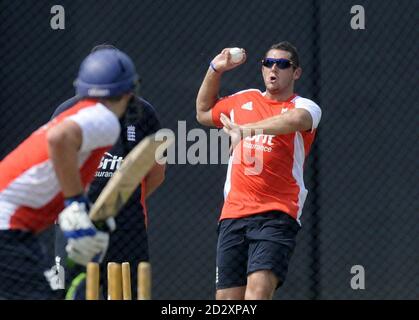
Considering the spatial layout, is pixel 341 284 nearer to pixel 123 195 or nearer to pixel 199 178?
pixel 199 178

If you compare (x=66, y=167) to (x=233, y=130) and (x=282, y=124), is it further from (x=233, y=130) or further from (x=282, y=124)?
(x=282, y=124)

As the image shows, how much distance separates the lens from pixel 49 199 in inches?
154

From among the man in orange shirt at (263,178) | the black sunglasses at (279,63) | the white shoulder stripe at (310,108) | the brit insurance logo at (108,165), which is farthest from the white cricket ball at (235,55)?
the brit insurance logo at (108,165)

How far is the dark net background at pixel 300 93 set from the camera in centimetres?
659

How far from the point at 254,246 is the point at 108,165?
857mm

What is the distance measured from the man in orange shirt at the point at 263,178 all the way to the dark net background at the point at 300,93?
3.74 ft

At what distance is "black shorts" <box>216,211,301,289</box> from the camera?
17.1ft

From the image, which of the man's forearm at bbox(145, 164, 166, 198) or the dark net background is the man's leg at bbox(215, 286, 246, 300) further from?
the dark net background

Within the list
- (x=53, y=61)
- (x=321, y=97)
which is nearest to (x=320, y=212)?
(x=321, y=97)

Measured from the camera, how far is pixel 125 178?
3.94 m

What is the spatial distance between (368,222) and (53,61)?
7.25 feet

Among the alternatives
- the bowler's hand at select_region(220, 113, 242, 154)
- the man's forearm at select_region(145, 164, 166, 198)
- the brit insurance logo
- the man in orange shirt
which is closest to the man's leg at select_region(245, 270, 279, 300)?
the man in orange shirt
